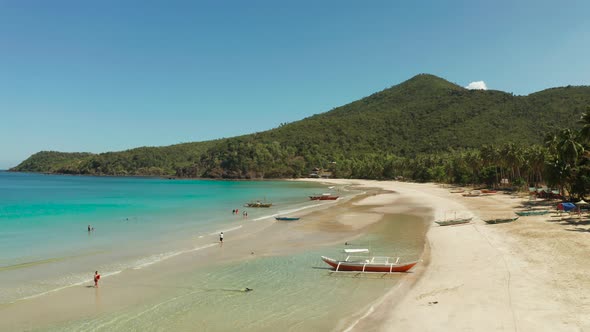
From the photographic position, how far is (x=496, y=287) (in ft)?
52.0

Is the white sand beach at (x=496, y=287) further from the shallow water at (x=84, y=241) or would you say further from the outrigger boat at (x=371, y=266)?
the shallow water at (x=84, y=241)

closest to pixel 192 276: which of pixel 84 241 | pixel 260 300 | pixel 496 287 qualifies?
pixel 260 300

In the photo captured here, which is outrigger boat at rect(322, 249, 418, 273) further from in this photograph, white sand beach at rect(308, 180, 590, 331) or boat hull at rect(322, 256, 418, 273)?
white sand beach at rect(308, 180, 590, 331)

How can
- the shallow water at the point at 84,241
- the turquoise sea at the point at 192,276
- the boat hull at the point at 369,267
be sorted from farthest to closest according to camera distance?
the shallow water at the point at 84,241
the boat hull at the point at 369,267
the turquoise sea at the point at 192,276

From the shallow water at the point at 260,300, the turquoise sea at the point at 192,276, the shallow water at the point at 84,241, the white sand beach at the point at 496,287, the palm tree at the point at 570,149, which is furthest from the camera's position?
the palm tree at the point at 570,149

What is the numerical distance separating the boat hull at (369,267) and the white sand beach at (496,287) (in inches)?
26.9

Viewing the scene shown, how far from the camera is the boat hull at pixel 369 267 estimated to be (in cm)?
1966

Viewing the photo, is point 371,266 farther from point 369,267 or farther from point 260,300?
point 260,300

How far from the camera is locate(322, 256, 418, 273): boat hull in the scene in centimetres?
1966

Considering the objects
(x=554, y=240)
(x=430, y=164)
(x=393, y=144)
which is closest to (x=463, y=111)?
(x=393, y=144)

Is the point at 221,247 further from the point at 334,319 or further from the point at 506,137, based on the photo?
the point at 506,137

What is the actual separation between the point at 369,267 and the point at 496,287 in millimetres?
6275

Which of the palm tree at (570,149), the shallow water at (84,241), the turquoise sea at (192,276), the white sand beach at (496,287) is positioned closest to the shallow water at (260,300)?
the turquoise sea at (192,276)

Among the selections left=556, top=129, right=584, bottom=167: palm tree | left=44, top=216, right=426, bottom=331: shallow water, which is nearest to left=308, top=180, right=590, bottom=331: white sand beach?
left=44, top=216, right=426, bottom=331: shallow water
